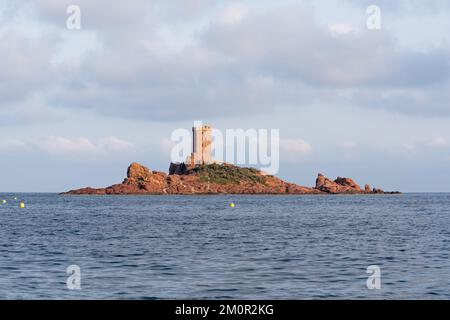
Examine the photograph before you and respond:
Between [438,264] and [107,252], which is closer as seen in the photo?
Answer: [438,264]

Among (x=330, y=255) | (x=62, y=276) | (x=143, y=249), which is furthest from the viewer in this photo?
(x=143, y=249)

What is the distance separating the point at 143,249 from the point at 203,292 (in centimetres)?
2084
